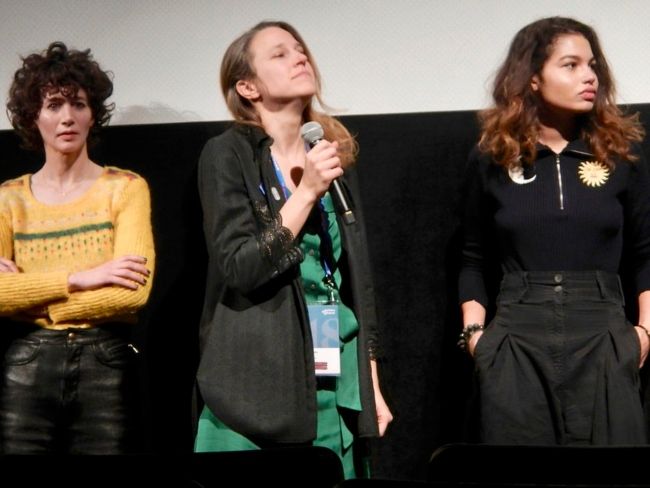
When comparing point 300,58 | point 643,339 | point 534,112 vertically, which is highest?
point 300,58

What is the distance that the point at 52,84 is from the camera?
3.05 meters

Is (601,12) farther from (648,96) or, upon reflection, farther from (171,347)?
(171,347)

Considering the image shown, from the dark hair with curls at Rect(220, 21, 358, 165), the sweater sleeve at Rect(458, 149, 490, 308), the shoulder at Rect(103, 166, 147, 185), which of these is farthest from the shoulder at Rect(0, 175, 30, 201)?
the sweater sleeve at Rect(458, 149, 490, 308)

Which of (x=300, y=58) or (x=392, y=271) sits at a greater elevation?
(x=300, y=58)

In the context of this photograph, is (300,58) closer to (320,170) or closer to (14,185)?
(320,170)

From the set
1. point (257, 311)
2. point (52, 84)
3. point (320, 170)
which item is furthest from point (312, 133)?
point (52, 84)

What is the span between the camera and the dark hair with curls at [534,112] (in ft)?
9.50

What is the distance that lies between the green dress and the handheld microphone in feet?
0.58

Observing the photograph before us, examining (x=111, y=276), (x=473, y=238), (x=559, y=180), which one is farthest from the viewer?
(x=473, y=238)

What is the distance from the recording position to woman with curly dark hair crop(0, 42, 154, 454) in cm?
273

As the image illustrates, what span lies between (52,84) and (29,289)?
2.35 ft

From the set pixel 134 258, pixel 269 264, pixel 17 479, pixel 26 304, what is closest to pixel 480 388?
pixel 269 264

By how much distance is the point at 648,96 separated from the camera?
3.28 metres

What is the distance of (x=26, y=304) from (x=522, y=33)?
5.83 feet
